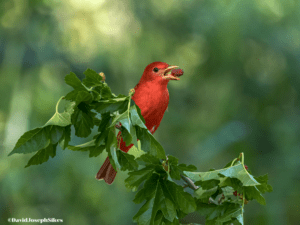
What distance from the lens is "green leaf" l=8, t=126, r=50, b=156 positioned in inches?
28.5

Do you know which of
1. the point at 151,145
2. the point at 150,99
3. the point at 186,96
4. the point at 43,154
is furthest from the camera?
the point at 186,96

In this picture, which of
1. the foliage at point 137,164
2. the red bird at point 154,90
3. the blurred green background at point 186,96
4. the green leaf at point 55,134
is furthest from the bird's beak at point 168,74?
the blurred green background at point 186,96

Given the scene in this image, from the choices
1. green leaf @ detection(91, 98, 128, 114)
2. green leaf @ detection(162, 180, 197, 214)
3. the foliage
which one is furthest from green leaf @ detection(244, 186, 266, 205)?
green leaf @ detection(91, 98, 128, 114)

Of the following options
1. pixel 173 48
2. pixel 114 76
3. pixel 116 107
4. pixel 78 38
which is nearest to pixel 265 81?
pixel 173 48

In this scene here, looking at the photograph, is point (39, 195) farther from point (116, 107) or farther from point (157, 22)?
point (116, 107)

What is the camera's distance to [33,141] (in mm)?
740

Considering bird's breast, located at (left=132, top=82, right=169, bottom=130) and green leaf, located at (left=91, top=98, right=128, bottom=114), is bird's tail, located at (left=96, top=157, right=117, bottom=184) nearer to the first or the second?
bird's breast, located at (left=132, top=82, right=169, bottom=130)

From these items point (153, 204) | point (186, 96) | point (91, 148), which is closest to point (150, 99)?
point (91, 148)

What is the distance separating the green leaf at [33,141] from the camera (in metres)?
0.72

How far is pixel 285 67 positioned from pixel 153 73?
2.59 meters

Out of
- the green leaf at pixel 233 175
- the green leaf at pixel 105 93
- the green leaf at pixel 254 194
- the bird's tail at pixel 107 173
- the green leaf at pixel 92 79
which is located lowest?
the green leaf at pixel 254 194

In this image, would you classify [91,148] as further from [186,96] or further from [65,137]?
[186,96]

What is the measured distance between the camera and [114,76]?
10.1 feet

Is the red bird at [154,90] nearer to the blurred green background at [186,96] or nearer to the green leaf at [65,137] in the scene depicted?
the green leaf at [65,137]
